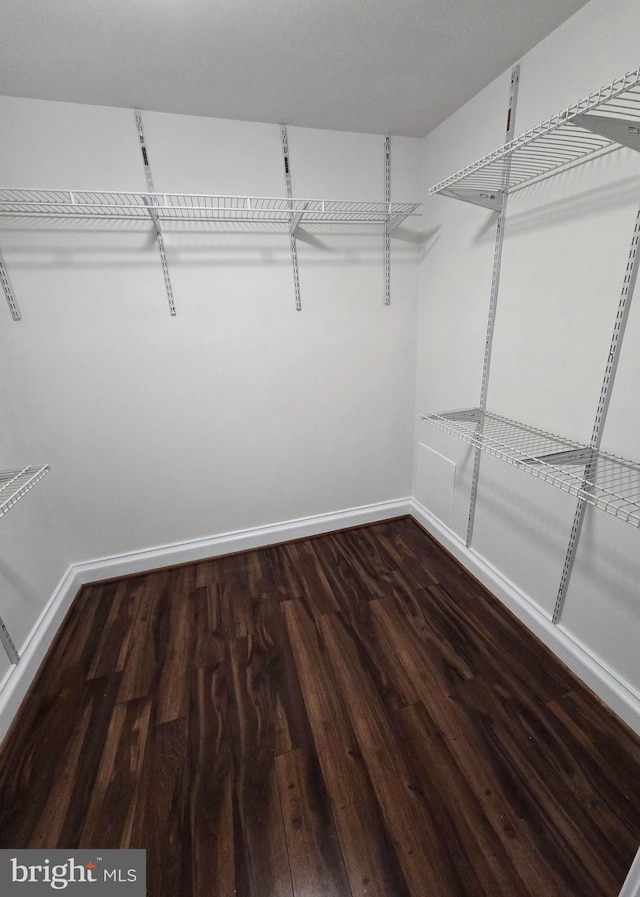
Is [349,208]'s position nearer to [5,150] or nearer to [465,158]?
[465,158]

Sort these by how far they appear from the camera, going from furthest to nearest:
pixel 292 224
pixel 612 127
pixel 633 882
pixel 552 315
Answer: pixel 292 224 < pixel 552 315 < pixel 612 127 < pixel 633 882

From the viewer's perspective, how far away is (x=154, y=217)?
1.64m

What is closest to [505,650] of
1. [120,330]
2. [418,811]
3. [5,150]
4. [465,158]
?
[418,811]

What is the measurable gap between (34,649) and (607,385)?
8.17ft

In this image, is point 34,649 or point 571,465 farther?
point 34,649

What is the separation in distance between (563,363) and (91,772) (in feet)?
7.20

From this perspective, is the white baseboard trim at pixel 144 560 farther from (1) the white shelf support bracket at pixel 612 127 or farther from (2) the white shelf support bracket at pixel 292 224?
(1) the white shelf support bracket at pixel 612 127

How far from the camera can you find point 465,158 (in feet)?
5.43

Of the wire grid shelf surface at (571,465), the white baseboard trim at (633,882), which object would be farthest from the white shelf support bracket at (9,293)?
the white baseboard trim at (633,882)

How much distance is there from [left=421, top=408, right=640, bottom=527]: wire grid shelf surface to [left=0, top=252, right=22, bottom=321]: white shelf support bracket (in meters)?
2.02

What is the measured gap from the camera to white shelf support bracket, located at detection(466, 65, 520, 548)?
1.38 metres

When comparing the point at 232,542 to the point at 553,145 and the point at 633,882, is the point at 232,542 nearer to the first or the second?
the point at 633,882

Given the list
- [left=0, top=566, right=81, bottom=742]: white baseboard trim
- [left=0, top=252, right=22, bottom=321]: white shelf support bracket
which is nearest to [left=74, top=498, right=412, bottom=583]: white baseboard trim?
[left=0, top=566, right=81, bottom=742]: white baseboard trim

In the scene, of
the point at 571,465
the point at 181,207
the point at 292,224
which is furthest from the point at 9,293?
the point at 571,465
